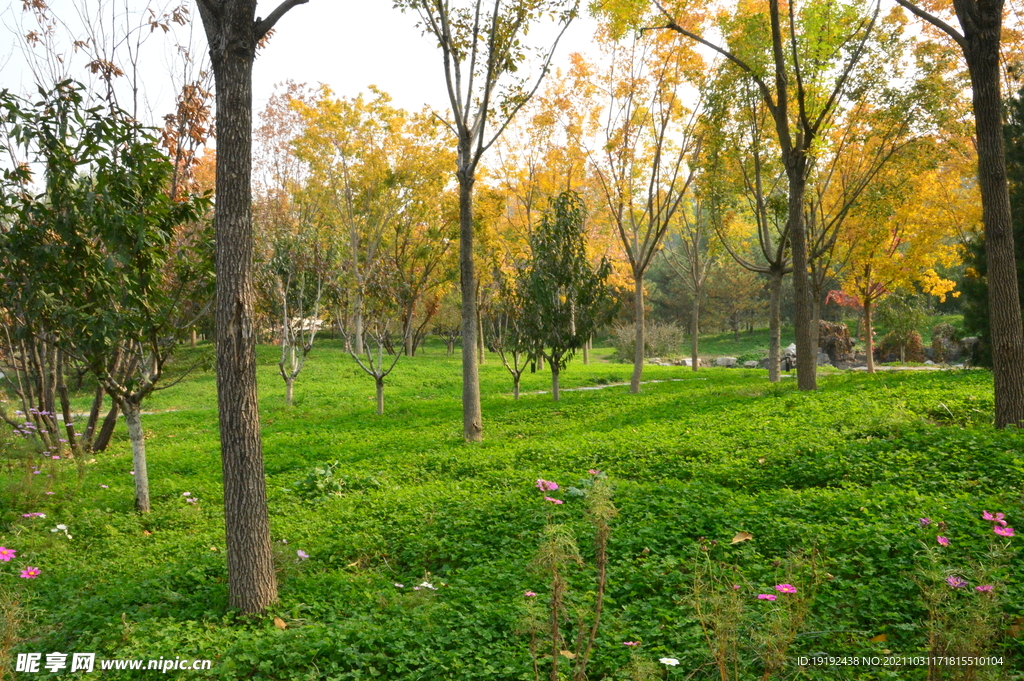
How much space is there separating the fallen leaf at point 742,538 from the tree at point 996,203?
389 cm

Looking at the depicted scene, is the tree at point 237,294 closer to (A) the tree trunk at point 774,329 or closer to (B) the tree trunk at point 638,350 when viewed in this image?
(B) the tree trunk at point 638,350

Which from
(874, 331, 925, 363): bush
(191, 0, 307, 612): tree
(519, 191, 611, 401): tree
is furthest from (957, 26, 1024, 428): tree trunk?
(874, 331, 925, 363): bush

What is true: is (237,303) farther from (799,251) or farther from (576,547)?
(799,251)

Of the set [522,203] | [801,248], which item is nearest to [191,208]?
[801,248]

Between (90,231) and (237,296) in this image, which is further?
(90,231)

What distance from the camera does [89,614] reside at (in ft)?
14.6

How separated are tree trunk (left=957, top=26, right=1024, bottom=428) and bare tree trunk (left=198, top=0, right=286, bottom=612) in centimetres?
691

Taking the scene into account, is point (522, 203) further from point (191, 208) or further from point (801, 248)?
point (191, 208)

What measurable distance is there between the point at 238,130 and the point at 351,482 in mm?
4554

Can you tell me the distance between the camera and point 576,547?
8.57 ft

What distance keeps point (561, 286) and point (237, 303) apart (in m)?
9.77

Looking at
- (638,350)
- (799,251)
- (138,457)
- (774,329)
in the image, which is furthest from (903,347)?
(138,457)

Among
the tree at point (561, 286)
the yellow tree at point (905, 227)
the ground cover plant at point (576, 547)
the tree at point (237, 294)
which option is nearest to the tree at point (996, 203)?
the ground cover plant at point (576, 547)

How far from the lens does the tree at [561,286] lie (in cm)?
1338
